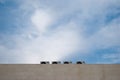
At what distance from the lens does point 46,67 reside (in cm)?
1769

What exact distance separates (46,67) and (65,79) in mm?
1371

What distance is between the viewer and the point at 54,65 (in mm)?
17656

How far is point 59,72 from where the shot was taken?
17609mm

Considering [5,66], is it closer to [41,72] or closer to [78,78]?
[41,72]

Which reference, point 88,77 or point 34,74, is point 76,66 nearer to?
point 88,77

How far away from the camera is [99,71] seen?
17969mm

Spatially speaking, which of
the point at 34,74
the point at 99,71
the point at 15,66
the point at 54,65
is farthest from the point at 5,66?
the point at 99,71

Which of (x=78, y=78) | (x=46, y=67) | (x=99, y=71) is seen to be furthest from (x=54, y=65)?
(x=99, y=71)

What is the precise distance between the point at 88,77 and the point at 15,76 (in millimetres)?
4448

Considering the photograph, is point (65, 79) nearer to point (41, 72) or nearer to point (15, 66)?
point (41, 72)

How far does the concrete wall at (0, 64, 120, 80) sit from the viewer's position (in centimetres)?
1748

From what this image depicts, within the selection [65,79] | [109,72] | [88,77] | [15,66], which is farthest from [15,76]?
[109,72]

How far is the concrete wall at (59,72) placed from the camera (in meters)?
17.5

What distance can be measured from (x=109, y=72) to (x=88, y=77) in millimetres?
→ 1362
